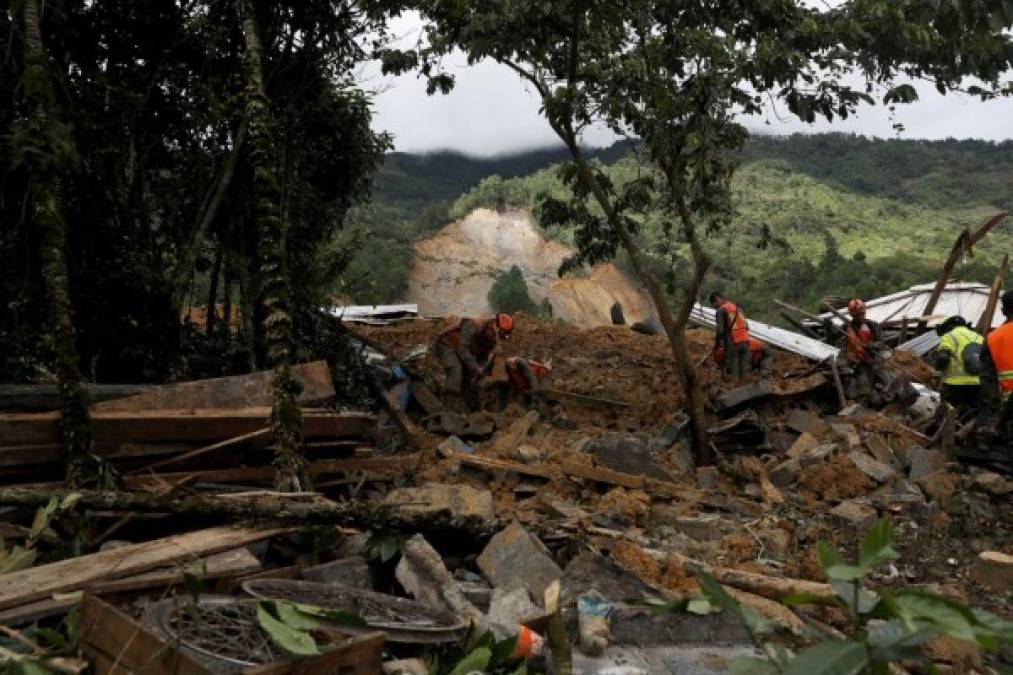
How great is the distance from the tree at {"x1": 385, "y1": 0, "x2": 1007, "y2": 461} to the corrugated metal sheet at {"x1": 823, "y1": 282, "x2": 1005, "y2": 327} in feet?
35.9

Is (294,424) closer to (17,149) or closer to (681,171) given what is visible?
(17,149)

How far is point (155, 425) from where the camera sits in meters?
4.95

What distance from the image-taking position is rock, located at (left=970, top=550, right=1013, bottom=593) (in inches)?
219

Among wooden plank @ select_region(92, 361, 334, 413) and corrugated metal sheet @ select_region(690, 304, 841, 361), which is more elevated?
wooden plank @ select_region(92, 361, 334, 413)

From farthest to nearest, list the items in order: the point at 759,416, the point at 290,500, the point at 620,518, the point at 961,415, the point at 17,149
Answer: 1. the point at 759,416
2. the point at 961,415
3. the point at 620,518
4. the point at 17,149
5. the point at 290,500

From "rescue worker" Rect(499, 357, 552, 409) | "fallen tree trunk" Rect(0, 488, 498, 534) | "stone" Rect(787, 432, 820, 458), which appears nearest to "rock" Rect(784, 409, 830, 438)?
"stone" Rect(787, 432, 820, 458)

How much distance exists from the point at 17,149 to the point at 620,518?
5051 mm

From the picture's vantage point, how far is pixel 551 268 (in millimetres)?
36344

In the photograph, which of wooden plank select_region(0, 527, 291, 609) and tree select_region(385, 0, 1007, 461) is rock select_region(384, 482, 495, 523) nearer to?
wooden plank select_region(0, 527, 291, 609)

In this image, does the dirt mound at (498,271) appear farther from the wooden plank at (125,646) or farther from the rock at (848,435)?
the wooden plank at (125,646)

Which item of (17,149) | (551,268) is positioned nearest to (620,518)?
(17,149)

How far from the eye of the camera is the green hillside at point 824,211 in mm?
30734

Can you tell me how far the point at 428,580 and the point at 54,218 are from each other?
3.26m

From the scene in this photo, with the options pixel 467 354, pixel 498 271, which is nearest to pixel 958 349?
pixel 467 354
